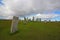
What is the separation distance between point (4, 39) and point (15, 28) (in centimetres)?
378

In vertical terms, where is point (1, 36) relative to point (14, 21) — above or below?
below

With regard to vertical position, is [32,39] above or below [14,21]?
below

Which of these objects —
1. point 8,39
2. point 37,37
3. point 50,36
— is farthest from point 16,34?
point 50,36

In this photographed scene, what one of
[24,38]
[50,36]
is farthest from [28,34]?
[50,36]

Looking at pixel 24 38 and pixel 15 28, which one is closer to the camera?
pixel 24 38

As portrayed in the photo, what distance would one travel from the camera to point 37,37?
2138 cm

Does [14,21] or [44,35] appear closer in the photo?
[44,35]

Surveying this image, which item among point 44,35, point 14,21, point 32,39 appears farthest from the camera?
point 14,21

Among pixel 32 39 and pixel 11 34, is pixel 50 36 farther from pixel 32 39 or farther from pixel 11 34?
pixel 11 34

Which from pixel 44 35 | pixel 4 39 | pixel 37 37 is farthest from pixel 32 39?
pixel 4 39

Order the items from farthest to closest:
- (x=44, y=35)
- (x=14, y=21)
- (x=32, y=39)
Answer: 1. (x=14, y=21)
2. (x=44, y=35)
3. (x=32, y=39)

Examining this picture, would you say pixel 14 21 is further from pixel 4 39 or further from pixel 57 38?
pixel 57 38

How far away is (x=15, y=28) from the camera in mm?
24719

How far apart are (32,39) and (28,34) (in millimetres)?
2334
